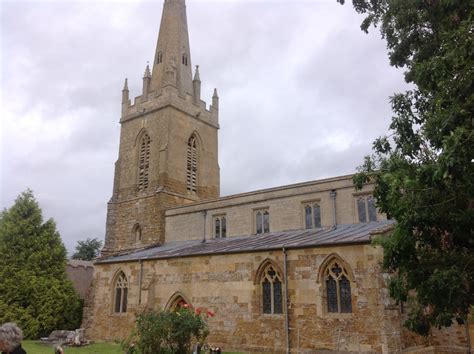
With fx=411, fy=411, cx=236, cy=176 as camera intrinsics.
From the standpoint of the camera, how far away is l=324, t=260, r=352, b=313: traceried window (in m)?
16.2

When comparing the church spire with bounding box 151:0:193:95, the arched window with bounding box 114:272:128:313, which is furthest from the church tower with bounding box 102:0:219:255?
the arched window with bounding box 114:272:128:313

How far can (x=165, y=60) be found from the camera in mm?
35875

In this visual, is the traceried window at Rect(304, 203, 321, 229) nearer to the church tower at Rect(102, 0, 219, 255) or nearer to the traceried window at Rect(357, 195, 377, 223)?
the traceried window at Rect(357, 195, 377, 223)

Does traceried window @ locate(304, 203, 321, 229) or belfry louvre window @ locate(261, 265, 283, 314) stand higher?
traceried window @ locate(304, 203, 321, 229)

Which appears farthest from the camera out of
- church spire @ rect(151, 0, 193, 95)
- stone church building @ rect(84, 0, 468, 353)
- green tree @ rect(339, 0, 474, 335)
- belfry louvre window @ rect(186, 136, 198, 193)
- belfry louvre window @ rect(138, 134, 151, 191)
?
church spire @ rect(151, 0, 193, 95)

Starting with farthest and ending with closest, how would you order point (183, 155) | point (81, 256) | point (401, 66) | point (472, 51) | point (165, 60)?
point (81, 256) → point (165, 60) → point (183, 155) → point (401, 66) → point (472, 51)

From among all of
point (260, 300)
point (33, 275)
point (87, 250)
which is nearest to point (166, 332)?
point (260, 300)

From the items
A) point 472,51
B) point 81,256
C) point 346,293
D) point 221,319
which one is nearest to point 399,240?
point 472,51

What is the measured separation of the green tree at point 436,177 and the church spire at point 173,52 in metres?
25.9

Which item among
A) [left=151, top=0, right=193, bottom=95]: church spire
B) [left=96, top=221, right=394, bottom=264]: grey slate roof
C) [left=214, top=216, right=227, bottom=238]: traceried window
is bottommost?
[left=96, top=221, right=394, bottom=264]: grey slate roof

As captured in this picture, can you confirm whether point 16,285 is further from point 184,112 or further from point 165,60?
point 165,60

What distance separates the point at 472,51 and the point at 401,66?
4098 mm

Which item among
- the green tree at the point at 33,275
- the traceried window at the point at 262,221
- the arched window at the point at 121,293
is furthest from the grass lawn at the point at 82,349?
the traceried window at the point at 262,221

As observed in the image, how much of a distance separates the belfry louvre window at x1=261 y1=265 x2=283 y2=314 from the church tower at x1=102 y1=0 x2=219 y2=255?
1331 centimetres
